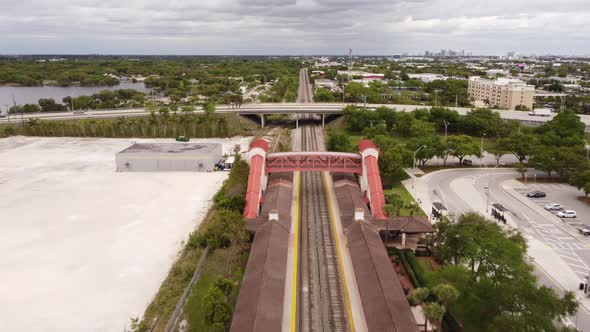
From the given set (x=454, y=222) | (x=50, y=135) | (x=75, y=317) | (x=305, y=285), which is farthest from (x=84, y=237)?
(x=50, y=135)

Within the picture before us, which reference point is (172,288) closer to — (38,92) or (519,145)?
(519,145)

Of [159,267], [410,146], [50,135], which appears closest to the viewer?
[159,267]

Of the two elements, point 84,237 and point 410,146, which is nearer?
point 84,237

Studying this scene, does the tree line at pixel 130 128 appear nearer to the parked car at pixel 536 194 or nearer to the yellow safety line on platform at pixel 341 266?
the yellow safety line on platform at pixel 341 266

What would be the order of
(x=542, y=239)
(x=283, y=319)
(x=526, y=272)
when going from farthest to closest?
(x=542, y=239)
(x=283, y=319)
(x=526, y=272)

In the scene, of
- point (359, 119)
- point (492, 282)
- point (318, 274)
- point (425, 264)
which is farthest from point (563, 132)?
point (318, 274)

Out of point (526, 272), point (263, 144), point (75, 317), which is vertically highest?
point (263, 144)

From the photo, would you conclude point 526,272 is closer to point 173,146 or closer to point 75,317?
point 75,317
